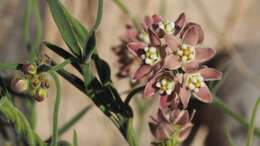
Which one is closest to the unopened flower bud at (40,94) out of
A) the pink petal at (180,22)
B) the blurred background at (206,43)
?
the pink petal at (180,22)

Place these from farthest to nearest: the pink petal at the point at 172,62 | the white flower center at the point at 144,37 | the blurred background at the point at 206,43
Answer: the blurred background at the point at 206,43, the white flower center at the point at 144,37, the pink petal at the point at 172,62

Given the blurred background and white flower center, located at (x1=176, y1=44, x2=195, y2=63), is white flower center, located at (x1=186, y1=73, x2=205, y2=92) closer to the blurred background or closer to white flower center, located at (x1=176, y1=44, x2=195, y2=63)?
white flower center, located at (x1=176, y1=44, x2=195, y2=63)

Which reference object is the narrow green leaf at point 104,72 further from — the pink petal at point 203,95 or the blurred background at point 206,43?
the blurred background at point 206,43

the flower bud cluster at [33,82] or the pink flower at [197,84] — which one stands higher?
the flower bud cluster at [33,82]

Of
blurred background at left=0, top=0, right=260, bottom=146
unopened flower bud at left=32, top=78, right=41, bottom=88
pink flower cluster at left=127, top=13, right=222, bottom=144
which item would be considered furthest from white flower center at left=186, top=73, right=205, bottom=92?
blurred background at left=0, top=0, right=260, bottom=146

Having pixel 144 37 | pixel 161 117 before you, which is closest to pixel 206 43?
pixel 144 37

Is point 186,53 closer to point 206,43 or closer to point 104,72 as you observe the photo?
point 104,72

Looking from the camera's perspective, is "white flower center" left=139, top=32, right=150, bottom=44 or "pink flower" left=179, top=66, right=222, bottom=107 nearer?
"pink flower" left=179, top=66, right=222, bottom=107

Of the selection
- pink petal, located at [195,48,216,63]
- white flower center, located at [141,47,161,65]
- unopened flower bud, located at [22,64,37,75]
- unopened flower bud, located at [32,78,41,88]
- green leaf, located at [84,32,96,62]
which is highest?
green leaf, located at [84,32,96,62]
